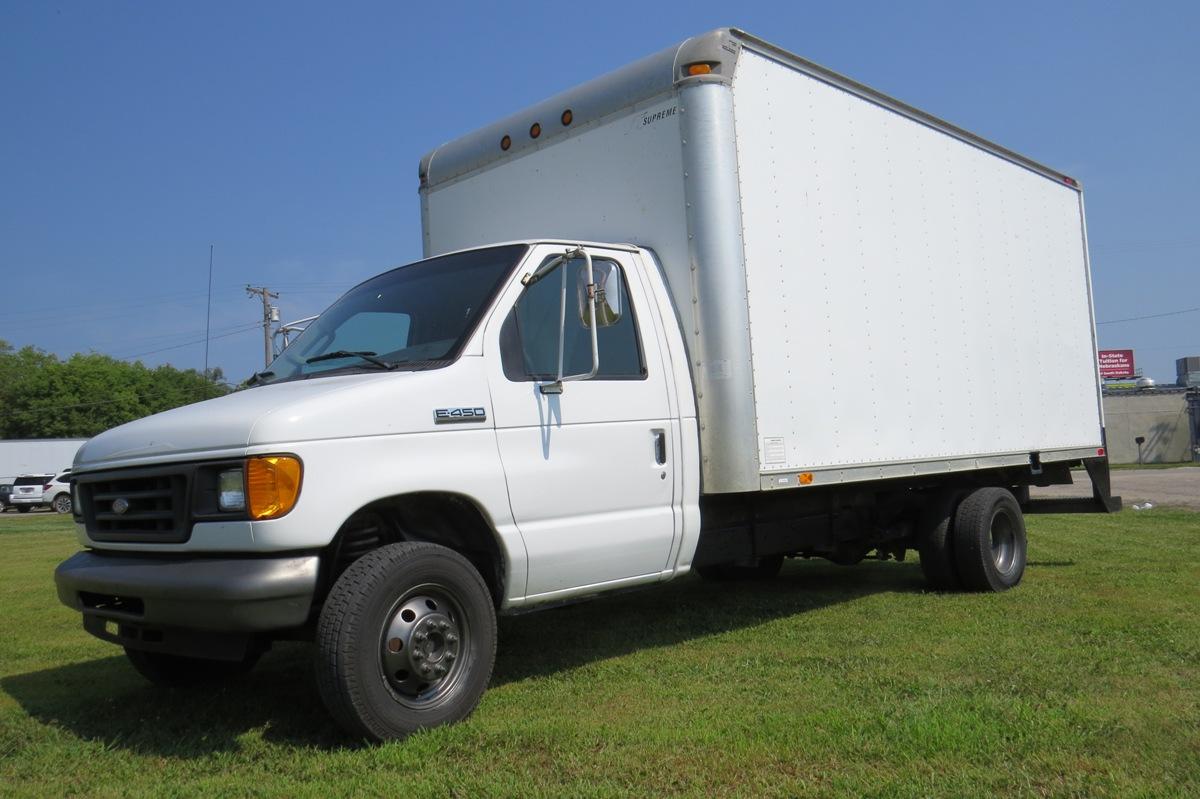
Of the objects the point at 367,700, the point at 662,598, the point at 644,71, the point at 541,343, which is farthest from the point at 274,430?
the point at 662,598

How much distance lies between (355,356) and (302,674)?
2.09m

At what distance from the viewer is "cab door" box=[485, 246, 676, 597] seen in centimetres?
497

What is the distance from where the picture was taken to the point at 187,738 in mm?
4602

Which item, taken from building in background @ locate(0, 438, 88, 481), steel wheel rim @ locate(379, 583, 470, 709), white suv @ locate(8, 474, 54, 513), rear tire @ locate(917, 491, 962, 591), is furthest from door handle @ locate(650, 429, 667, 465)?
building in background @ locate(0, 438, 88, 481)

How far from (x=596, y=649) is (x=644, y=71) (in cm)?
356

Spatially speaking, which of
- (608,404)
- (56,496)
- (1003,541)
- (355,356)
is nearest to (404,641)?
(355,356)

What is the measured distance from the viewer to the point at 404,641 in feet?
14.4

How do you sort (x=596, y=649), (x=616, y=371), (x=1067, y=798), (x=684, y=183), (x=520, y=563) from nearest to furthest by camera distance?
(x=1067, y=798) → (x=520, y=563) → (x=616, y=371) → (x=684, y=183) → (x=596, y=649)

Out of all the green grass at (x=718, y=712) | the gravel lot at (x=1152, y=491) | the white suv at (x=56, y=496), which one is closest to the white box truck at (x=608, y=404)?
the green grass at (x=718, y=712)

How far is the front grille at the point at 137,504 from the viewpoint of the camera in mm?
4340

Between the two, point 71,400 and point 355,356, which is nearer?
point 355,356

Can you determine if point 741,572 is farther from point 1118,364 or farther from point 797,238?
point 1118,364

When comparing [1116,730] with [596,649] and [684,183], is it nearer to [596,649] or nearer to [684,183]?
[596,649]

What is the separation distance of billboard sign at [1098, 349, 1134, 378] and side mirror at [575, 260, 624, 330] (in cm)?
7951
